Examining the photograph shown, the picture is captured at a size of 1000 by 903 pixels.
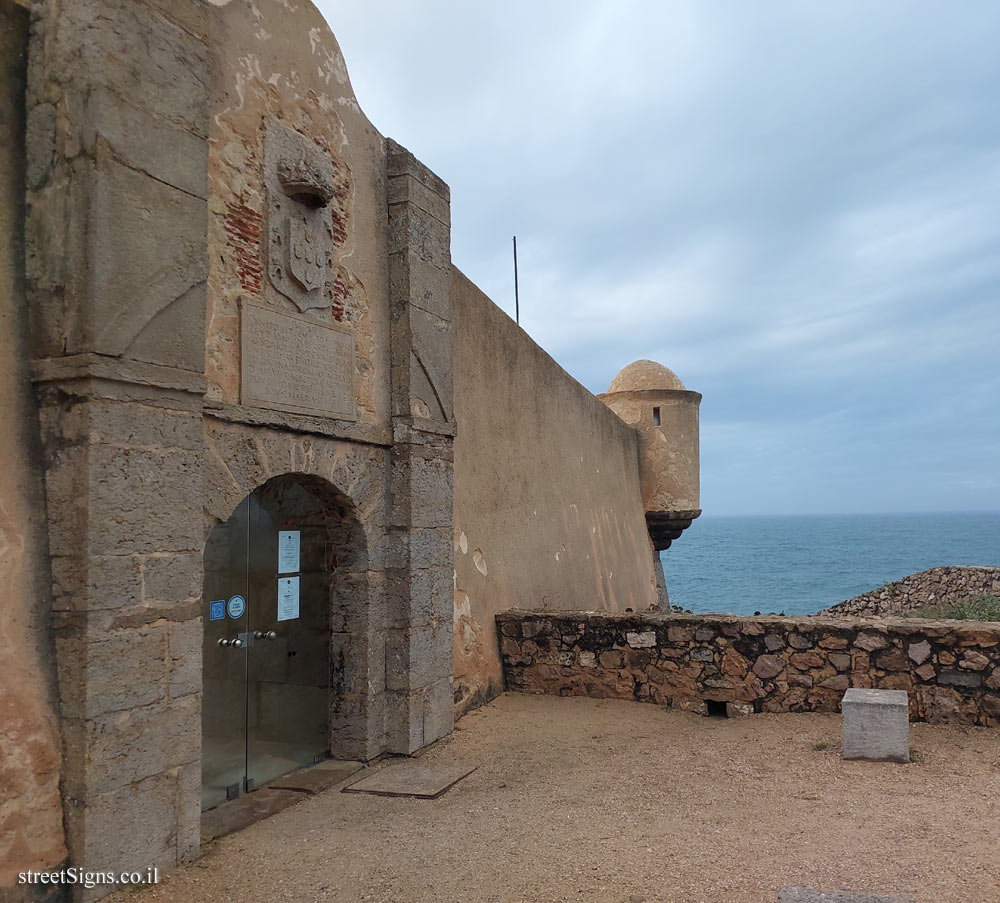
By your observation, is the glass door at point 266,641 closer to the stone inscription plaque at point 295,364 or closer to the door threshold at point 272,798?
the door threshold at point 272,798

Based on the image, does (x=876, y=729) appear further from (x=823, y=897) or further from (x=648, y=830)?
(x=823, y=897)

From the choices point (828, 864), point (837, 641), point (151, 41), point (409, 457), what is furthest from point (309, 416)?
point (837, 641)

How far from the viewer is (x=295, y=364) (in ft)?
16.1

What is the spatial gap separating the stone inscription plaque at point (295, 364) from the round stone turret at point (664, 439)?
11519 millimetres

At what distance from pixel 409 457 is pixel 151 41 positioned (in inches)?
119

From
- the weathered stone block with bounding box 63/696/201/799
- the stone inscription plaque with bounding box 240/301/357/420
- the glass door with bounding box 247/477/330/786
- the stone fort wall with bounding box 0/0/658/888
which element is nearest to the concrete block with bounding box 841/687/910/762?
the stone fort wall with bounding box 0/0/658/888

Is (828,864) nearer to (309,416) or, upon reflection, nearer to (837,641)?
(837,641)

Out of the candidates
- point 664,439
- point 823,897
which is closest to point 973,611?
point 664,439

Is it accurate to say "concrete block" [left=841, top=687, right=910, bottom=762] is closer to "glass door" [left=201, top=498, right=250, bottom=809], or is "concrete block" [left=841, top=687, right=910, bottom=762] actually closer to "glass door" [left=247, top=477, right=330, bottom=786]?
"glass door" [left=247, top=477, right=330, bottom=786]

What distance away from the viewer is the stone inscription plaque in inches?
181

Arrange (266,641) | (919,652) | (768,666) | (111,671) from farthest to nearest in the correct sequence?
(768,666) < (919,652) < (266,641) < (111,671)

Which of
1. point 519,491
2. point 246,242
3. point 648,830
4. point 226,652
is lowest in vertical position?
A: point 648,830

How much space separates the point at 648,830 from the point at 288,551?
295 centimetres

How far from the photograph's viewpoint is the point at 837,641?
6336 mm
